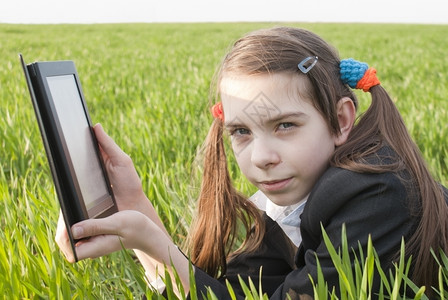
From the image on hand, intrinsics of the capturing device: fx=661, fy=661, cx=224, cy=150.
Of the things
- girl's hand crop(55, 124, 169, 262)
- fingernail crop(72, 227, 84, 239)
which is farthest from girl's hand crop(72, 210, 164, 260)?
girl's hand crop(55, 124, 169, 262)

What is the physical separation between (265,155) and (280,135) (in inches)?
2.7

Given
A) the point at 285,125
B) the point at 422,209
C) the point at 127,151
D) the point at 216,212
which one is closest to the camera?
the point at 422,209

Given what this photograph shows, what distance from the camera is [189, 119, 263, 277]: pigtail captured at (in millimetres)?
1839

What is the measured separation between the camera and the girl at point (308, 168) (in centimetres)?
136

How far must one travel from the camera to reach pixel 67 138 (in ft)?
4.27

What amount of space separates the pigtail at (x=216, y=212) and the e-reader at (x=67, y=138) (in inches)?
15.4

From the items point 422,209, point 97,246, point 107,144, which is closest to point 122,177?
point 107,144

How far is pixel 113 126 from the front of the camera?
3564 millimetres

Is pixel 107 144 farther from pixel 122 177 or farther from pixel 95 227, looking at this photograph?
pixel 95 227

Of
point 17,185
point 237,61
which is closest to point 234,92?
point 237,61

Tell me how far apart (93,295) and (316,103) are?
2.28 feet

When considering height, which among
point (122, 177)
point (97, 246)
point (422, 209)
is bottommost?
point (422, 209)

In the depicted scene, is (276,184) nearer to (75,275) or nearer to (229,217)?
(229,217)

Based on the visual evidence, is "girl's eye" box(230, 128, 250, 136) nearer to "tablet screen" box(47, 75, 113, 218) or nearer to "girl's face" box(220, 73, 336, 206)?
"girl's face" box(220, 73, 336, 206)
